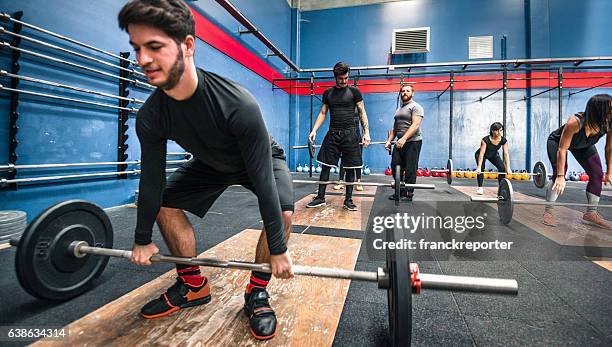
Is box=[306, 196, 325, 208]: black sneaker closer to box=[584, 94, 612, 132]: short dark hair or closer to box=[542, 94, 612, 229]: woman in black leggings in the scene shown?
box=[542, 94, 612, 229]: woman in black leggings

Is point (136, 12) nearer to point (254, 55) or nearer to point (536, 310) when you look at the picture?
point (536, 310)

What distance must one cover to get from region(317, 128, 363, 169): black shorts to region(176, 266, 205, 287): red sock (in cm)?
158

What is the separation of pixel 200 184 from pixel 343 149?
158 cm

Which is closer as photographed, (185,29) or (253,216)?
(185,29)

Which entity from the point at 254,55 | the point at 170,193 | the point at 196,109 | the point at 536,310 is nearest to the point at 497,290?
the point at 536,310

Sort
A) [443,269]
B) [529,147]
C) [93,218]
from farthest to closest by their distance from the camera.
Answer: [529,147]
[443,269]
[93,218]

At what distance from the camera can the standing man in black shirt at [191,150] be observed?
0.67 metres

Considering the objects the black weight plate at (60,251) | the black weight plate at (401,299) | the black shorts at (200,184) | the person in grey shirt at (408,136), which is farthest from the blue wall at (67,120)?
the person in grey shirt at (408,136)

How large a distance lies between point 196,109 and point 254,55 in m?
4.35

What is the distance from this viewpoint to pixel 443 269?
1.31 m

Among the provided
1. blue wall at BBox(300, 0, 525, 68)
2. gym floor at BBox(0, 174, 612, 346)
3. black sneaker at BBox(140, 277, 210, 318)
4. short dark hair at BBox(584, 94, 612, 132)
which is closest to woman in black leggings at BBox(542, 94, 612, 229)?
short dark hair at BBox(584, 94, 612, 132)

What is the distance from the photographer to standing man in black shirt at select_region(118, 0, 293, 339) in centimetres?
67

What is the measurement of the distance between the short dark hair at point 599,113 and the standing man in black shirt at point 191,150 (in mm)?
2050

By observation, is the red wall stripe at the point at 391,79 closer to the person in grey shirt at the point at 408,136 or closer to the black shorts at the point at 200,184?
the person in grey shirt at the point at 408,136
